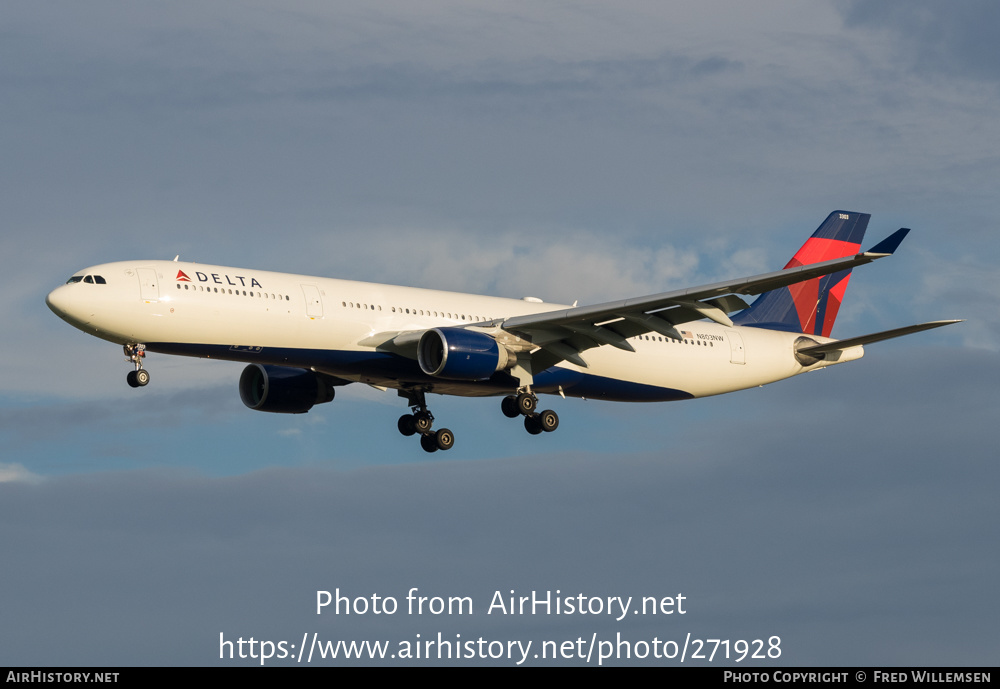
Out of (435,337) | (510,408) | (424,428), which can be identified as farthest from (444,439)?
(435,337)

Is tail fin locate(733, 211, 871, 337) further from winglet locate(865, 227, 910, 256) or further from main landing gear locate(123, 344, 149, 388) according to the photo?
main landing gear locate(123, 344, 149, 388)

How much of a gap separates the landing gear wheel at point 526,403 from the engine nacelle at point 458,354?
314 cm

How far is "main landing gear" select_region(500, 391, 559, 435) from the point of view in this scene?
46906 millimetres

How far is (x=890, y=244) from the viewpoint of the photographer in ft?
127

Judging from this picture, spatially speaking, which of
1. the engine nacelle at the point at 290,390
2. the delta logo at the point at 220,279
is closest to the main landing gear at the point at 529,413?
the engine nacelle at the point at 290,390

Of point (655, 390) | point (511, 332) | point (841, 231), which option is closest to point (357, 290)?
point (511, 332)

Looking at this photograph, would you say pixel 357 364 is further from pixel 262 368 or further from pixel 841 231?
pixel 841 231

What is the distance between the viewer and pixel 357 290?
44.3m

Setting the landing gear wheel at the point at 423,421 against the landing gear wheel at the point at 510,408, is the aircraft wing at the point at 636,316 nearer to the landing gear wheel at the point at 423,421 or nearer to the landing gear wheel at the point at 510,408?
the landing gear wheel at the point at 510,408

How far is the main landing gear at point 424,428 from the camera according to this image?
50406 mm

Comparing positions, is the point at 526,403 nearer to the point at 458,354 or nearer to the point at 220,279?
the point at 458,354

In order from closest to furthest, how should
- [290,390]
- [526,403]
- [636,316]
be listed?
[636,316], [526,403], [290,390]

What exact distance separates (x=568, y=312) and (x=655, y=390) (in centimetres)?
845

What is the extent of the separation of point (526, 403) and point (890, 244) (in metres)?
14.3
